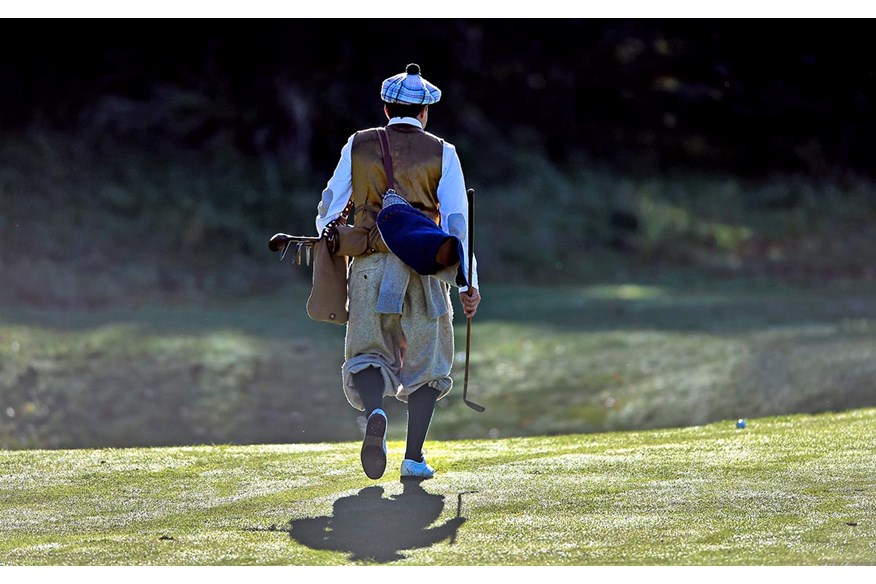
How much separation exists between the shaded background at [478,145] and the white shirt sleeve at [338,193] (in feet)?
44.8

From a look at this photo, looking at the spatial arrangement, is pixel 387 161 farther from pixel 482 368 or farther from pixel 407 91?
pixel 482 368

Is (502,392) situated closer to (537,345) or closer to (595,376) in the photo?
(595,376)

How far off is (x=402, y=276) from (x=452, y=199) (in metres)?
0.39

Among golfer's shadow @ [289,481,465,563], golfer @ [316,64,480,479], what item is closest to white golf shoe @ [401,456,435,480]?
golfer @ [316,64,480,479]

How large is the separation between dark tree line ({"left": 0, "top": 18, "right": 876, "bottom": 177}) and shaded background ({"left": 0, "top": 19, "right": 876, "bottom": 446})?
0.04 meters

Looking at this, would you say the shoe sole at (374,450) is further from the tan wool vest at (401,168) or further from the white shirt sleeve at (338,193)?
the white shirt sleeve at (338,193)

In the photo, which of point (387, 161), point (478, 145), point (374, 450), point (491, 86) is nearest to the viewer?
point (374, 450)

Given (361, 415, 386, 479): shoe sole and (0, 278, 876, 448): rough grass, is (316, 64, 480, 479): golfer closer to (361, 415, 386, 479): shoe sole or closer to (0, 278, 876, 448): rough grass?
(361, 415, 386, 479): shoe sole

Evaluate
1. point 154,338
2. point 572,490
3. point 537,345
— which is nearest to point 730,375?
point 537,345

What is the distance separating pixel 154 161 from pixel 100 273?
4.08m

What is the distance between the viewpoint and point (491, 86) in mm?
26969

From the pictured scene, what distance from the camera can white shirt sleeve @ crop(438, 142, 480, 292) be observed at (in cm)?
623

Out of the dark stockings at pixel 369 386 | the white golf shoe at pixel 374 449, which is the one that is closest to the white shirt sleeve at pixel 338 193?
the dark stockings at pixel 369 386

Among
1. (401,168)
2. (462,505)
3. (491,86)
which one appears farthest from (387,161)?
(491,86)
